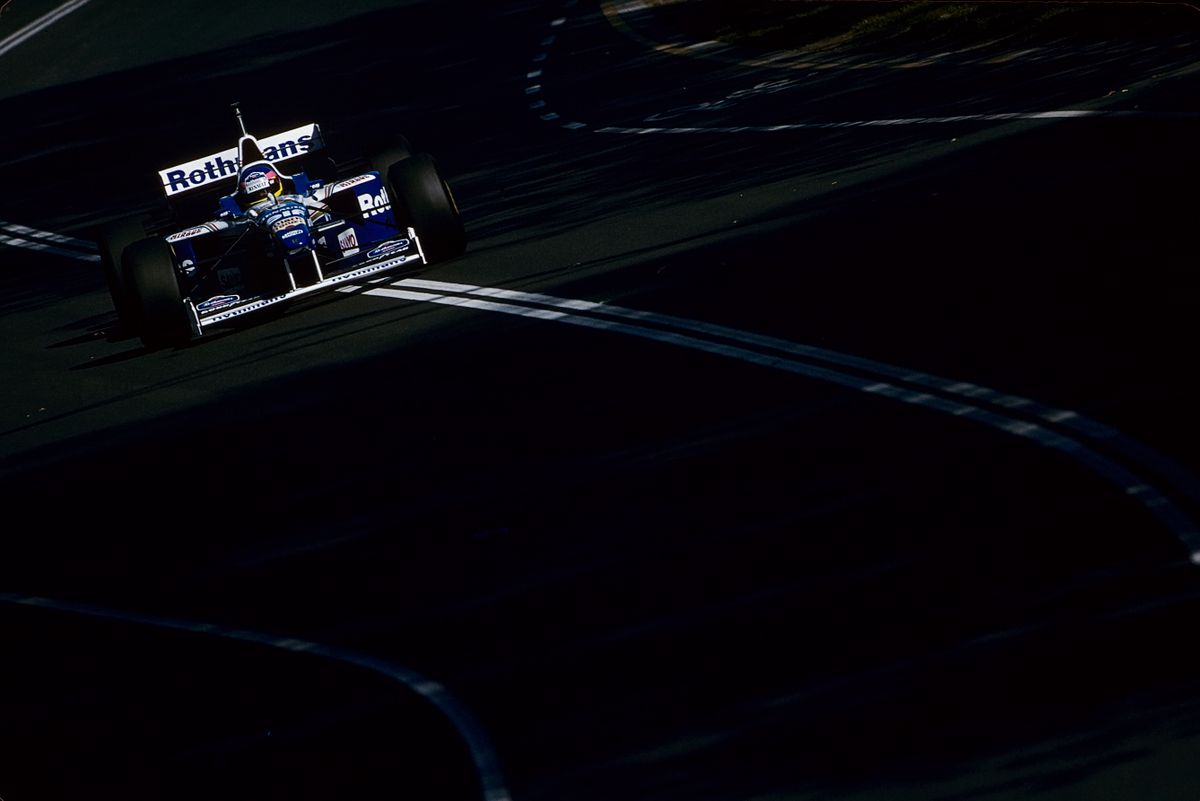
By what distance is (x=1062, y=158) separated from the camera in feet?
45.9

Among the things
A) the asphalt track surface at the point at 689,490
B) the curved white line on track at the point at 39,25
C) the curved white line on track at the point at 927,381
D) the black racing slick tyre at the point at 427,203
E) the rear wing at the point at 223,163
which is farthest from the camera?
the curved white line on track at the point at 39,25

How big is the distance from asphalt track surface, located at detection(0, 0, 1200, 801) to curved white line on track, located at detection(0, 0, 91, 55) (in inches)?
948

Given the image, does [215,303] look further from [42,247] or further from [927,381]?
[42,247]

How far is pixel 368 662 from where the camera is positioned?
323 inches

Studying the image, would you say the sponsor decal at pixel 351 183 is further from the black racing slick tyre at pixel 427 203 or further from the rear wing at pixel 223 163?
the rear wing at pixel 223 163

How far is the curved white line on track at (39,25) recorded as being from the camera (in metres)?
40.6

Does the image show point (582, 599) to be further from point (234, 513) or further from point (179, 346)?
point (179, 346)

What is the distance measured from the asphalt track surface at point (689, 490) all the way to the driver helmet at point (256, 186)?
1031 millimetres

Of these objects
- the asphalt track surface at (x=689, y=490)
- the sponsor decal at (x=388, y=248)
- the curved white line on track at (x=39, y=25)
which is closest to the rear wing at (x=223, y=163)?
the asphalt track surface at (x=689, y=490)

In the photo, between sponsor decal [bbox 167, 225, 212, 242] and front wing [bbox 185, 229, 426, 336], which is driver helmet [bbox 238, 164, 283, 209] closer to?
sponsor decal [bbox 167, 225, 212, 242]

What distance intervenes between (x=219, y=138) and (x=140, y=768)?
70.9 ft

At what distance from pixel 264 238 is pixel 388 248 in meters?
1.24

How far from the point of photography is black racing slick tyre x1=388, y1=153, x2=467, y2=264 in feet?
49.2

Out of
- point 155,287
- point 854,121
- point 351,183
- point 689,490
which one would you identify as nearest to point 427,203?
point 351,183
